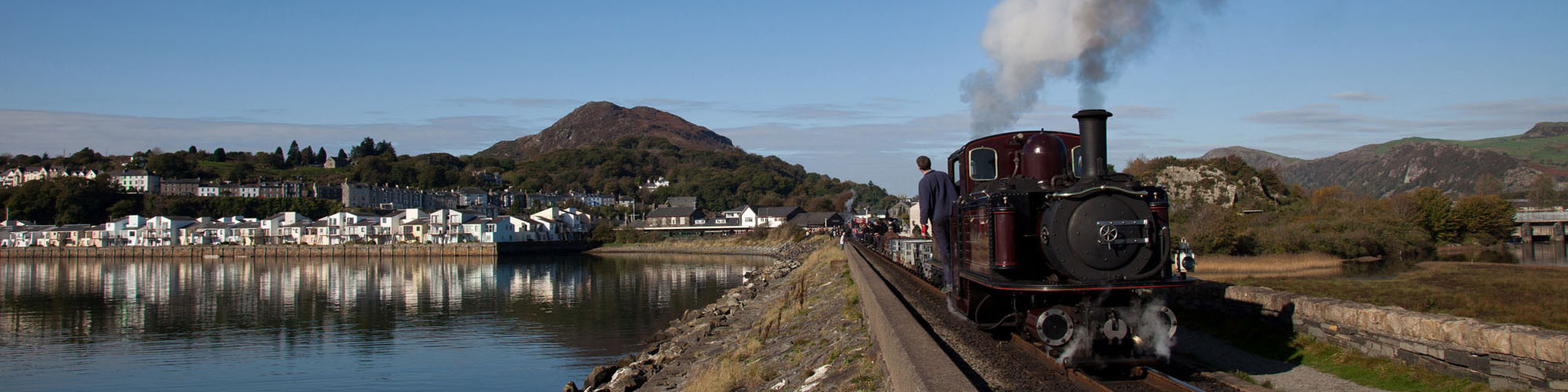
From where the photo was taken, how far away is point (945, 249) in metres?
13.9

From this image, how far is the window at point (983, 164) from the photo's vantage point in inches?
513

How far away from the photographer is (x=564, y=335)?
3147 cm

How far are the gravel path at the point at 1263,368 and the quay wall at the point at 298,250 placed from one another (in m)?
95.1

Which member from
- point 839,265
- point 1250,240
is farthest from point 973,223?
point 1250,240

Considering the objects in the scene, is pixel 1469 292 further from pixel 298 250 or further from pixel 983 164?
pixel 298 250

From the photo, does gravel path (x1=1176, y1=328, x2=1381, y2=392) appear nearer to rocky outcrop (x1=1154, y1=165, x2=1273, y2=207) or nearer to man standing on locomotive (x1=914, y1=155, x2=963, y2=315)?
man standing on locomotive (x1=914, y1=155, x2=963, y2=315)

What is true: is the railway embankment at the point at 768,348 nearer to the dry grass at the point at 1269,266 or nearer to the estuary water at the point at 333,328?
the estuary water at the point at 333,328

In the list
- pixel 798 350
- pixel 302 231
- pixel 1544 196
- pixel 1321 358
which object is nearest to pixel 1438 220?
pixel 1321 358

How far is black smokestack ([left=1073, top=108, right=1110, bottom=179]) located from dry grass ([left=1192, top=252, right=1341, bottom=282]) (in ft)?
52.0

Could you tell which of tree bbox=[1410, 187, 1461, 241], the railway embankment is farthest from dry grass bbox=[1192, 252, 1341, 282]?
tree bbox=[1410, 187, 1461, 241]

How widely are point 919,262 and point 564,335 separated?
12898mm

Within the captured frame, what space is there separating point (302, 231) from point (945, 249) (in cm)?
12179

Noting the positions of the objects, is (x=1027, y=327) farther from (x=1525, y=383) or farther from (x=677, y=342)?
(x=677, y=342)

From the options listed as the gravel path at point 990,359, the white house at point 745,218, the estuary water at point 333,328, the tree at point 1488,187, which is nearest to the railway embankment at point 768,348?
the gravel path at point 990,359
